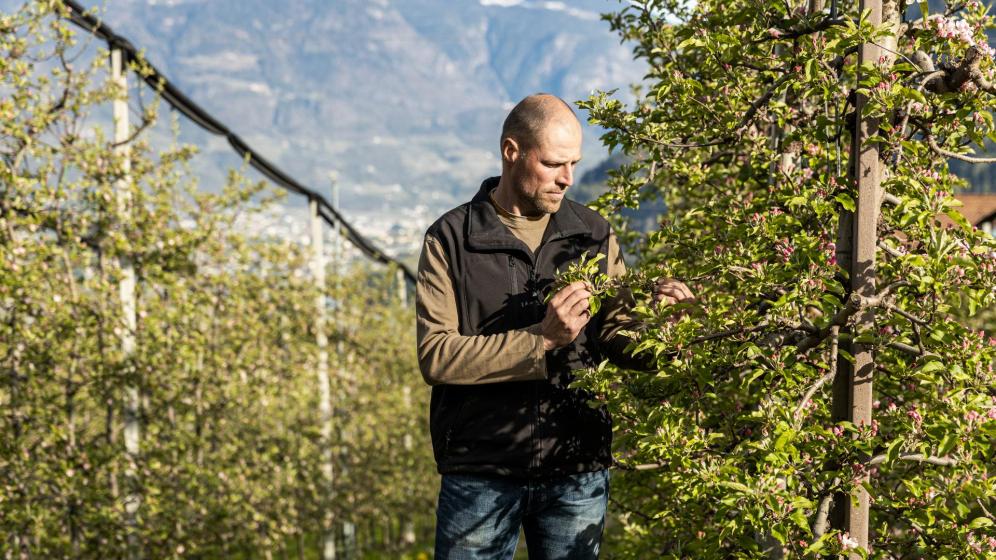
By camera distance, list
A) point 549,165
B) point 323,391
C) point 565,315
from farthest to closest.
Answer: point 323,391 < point 549,165 < point 565,315

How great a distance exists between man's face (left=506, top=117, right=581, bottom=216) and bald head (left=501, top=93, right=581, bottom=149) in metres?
0.01

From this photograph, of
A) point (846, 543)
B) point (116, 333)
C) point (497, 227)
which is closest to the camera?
point (846, 543)

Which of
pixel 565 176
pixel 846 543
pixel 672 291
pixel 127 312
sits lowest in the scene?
pixel 846 543

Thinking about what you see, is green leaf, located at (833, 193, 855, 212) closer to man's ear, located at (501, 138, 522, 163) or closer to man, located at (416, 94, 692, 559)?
man, located at (416, 94, 692, 559)

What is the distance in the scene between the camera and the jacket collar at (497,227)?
3.32m

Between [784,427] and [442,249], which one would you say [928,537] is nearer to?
[784,427]

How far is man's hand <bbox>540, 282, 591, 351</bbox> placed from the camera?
2975 millimetres

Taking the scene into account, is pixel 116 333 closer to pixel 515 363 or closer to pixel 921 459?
pixel 515 363

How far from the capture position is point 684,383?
327cm

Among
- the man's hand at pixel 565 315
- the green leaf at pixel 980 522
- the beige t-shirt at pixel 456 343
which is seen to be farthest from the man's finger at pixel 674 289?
the green leaf at pixel 980 522

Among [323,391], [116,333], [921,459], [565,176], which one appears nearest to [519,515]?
[565,176]

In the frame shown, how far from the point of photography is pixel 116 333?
8.96 meters

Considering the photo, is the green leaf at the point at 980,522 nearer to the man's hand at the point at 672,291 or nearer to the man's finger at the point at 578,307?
the man's hand at the point at 672,291

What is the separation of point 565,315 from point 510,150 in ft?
2.18
